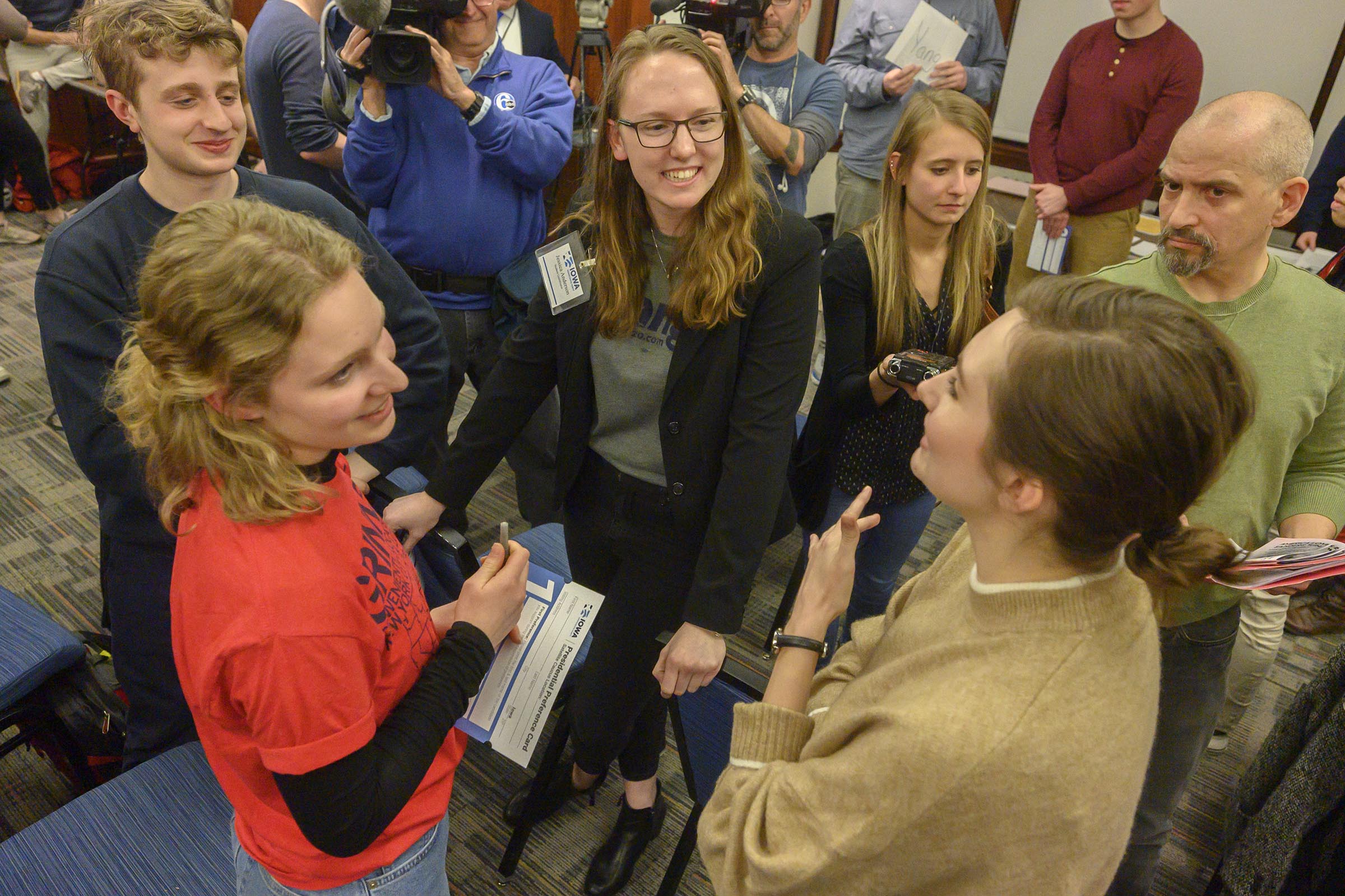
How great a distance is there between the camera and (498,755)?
6.94 feet

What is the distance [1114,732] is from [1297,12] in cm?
480

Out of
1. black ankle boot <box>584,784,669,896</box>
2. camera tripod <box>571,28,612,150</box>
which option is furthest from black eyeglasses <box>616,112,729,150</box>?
camera tripod <box>571,28,612,150</box>

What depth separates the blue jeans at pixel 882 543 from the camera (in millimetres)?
1976

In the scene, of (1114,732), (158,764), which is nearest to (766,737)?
(1114,732)

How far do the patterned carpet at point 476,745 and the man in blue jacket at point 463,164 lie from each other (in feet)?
2.65

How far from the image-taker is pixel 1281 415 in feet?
4.37

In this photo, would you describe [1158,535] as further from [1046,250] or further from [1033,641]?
[1046,250]

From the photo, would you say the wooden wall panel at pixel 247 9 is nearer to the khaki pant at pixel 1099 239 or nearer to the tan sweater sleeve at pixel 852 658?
the khaki pant at pixel 1099 239

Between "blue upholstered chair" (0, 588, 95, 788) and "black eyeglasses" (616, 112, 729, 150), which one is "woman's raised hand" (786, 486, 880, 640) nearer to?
"black eyeglasses" (616, 112, 729, 150)

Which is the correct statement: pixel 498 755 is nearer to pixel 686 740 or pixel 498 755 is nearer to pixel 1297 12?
pixel 686 740

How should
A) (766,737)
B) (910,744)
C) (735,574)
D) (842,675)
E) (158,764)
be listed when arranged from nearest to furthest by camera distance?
(910,744)
(766,737)
(842,675)
(735,574)
(158,764)

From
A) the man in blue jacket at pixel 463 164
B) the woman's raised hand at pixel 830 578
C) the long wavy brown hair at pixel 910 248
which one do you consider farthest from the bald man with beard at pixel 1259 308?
the man in blue jacket at pixel 463 164

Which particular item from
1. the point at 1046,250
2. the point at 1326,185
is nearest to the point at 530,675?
the point at 1046,250

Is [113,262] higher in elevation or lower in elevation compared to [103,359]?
higher
